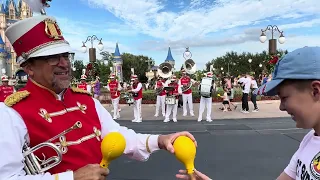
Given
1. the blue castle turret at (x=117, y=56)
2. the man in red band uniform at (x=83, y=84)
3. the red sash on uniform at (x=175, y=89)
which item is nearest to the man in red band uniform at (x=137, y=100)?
the red sash on uniform at (x=175, y=89)

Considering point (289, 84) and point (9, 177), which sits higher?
point (289, 84)

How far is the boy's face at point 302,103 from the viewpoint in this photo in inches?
53.9

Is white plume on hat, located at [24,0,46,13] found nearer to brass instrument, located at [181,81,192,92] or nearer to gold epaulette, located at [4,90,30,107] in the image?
gold epaulette, located at [4,90,30,107]

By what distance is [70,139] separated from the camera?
169cm

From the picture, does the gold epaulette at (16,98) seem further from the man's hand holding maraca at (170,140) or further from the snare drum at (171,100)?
the snare drum at (171,100)

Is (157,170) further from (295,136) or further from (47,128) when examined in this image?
(295,136)

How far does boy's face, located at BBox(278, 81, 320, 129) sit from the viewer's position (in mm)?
1369

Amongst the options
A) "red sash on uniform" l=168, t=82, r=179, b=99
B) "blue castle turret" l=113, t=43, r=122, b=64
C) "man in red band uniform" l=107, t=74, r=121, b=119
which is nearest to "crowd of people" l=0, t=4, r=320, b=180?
"red sash on uniform" l=168, t=82, r=179, b=99

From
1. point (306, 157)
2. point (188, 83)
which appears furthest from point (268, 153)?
point (188, 83)

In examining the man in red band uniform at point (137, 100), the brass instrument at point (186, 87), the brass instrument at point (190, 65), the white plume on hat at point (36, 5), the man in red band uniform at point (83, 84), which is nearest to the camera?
the white plume on hat at point (36, 5)

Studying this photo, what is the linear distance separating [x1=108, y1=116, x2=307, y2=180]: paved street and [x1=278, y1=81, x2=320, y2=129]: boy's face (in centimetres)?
346

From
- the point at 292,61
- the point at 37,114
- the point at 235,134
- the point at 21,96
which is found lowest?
the point at 235,134

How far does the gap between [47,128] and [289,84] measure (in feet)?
4.38

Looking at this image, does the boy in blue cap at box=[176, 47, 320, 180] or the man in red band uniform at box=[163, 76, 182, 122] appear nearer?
the boy in blue cap at box=[176, 47, 320, 180]
